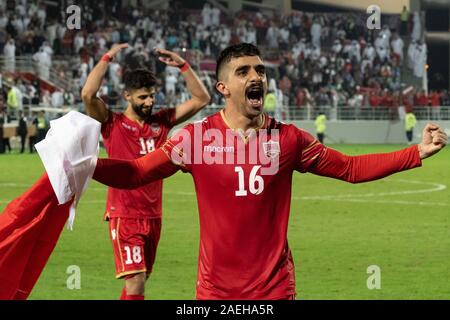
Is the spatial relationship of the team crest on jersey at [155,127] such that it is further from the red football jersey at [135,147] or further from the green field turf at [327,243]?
the green field turf at [327,243]

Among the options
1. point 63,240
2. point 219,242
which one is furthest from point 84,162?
point 63,240

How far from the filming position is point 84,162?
6.14 meters

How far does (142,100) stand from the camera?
10.5 metres

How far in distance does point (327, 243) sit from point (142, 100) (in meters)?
6.57

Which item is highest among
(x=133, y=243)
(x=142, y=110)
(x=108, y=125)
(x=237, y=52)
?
(x=237, y=52)

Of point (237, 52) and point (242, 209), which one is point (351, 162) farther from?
point (237, 52)

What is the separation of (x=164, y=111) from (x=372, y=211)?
35.2 ft

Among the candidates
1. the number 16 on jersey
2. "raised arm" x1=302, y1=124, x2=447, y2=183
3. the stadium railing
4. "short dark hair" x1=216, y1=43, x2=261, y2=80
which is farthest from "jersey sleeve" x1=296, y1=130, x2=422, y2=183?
the stadium railing

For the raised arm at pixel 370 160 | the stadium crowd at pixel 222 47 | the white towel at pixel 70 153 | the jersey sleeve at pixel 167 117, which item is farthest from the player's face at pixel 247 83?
the stadium crowd at pixel 222 47

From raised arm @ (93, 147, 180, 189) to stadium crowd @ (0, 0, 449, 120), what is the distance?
35.2 m

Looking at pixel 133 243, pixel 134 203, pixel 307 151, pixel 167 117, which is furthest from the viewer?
pixel 167 117

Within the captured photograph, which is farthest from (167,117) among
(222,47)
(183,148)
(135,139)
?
(222,47)

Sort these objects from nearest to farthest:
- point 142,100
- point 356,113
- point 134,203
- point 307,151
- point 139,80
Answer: point 307,151, point 134,203, point 139,80, point 142,100, point 356,113
